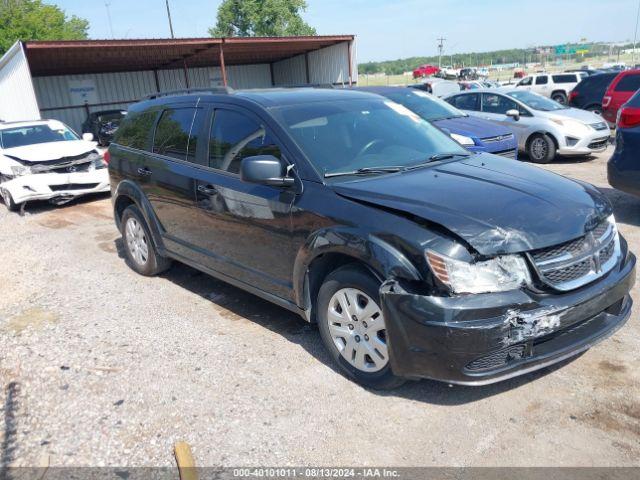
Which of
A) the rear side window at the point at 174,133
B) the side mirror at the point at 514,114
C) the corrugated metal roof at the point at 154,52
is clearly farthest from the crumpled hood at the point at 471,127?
A: the corrugated metal roof at the point at 154,52

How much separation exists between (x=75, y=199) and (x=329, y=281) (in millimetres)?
8512

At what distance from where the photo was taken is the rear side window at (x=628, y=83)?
14.7 meters

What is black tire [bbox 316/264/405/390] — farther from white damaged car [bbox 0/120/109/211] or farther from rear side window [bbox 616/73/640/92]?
rear side window [bbox 616/73/640/92]

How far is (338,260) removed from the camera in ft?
11.8

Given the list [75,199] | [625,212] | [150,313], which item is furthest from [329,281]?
[75,199]

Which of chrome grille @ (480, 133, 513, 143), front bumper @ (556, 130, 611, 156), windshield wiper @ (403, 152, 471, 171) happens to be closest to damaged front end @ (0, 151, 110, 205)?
chrome grille @ (480, 133, 513, 143)

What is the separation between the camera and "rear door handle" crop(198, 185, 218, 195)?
4.52 metres

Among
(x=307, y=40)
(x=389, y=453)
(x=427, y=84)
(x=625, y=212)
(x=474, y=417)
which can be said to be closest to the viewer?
(x=389, y=453)

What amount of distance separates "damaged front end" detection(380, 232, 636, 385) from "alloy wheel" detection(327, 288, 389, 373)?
0.61ft

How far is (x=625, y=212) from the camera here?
287 inches

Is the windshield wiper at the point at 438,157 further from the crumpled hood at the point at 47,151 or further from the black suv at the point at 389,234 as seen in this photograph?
the crumpled hood at the point at 47,151

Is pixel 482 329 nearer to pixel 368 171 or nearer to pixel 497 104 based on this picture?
pixel 368 171

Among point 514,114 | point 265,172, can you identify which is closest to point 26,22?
point 514,114

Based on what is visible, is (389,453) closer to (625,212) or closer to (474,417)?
(474,417)
